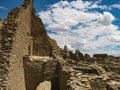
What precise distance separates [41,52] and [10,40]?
21.0ft

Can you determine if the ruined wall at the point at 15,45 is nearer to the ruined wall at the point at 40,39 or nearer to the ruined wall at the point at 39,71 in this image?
the ruined wall at the point at 39,71

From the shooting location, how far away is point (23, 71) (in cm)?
1812

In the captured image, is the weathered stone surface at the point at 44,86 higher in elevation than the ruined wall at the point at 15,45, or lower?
lower

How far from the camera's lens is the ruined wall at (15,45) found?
14672mm

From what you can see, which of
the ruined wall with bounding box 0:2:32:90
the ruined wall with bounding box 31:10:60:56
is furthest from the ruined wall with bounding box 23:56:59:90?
the ruined wall with bounding box 31:10:60:56

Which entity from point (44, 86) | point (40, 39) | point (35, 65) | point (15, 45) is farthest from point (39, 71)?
point (15, 45)

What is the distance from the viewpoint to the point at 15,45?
15.5m

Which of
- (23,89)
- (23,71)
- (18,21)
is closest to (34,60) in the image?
(23,71)

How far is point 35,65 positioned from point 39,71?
569 mm

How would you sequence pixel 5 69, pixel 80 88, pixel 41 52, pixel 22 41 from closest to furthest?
1. pixel 80 88
2. pixel 5 69
3. pixel 22 41
4. pixel 41 52

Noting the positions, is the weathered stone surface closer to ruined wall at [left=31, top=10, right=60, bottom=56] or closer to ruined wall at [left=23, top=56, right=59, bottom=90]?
ruined wall at [left=23, top=56, right=59, bottom=90]

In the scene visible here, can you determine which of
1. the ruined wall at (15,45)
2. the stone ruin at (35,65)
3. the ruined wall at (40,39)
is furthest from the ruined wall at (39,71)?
the ruined wall at (40,39)

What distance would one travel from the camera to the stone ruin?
559 inches

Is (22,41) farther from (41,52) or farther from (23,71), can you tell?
(41,52)
